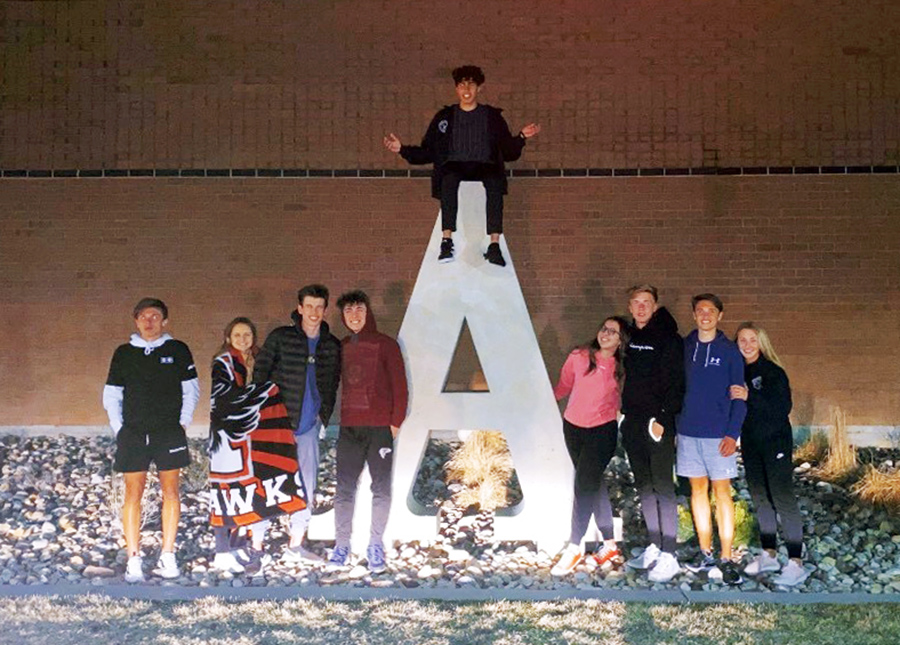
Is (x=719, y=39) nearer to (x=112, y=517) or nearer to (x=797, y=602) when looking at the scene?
(x=797, y=602)

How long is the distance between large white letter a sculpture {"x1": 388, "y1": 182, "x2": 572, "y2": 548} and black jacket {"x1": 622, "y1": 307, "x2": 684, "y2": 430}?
970mm

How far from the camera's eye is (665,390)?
554cm

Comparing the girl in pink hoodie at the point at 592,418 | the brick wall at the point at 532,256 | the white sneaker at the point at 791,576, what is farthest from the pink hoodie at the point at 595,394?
the brick wall at the point at 532,256

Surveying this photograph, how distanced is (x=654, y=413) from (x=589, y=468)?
60cm

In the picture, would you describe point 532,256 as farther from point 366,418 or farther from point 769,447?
point 769,447

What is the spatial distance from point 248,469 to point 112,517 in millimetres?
1883

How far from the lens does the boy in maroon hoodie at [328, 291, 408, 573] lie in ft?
19.2

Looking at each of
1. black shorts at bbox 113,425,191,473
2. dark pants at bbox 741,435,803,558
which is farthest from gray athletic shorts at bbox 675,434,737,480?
black shorts at bbox 113,425,191,473

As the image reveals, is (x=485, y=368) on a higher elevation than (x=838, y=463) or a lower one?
higher

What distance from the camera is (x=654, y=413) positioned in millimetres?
5559

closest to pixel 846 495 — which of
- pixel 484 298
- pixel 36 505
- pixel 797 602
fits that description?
pixel 797 602

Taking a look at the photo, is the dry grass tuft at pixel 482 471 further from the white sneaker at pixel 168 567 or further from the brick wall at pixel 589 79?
the brick wall at pixel 589 79

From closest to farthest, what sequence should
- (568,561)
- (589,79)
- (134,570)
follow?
1. (134,570)
2. (568,561)
3. (589,79)

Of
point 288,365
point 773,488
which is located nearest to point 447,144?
point 288,365
